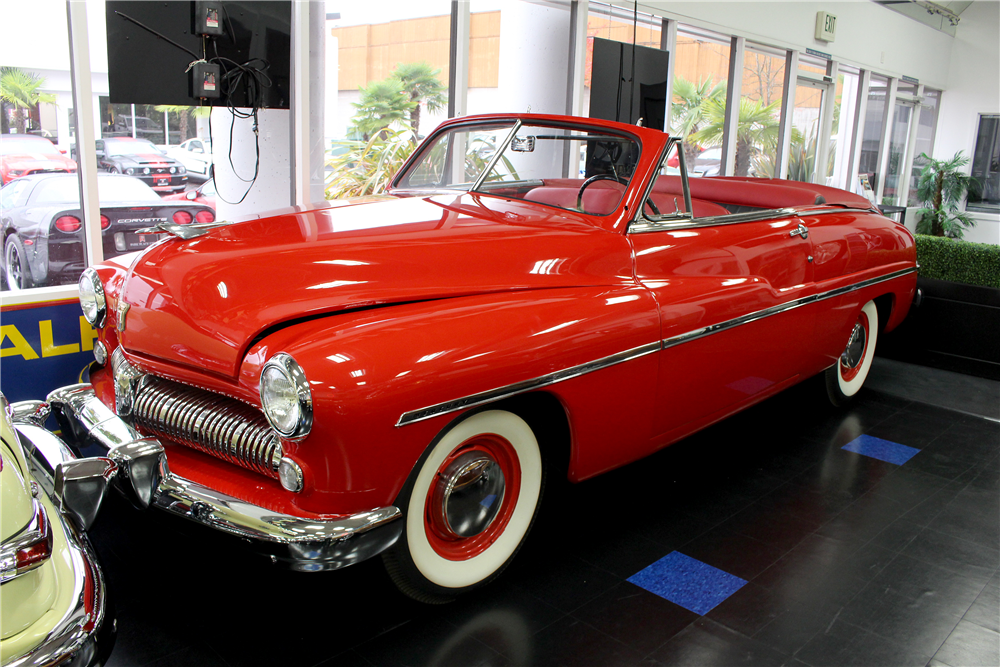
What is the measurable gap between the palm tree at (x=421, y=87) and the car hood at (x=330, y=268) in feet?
10.2

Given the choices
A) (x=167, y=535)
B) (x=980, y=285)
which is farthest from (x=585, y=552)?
(x=980, y=285)

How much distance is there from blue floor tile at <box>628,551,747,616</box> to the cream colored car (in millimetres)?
1527

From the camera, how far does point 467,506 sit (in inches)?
85.7

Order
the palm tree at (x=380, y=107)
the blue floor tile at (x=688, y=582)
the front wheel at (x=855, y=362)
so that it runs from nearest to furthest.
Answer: the blue floor tile at (x=688, y=582) → the front wheel at (x=855, y=362) → the palm tree at (x=380, y=107)

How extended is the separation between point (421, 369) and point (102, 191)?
2917mm

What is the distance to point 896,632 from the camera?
7.14 ft

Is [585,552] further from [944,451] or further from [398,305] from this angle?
[944,451]

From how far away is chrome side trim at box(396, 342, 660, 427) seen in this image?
1871 millimetres

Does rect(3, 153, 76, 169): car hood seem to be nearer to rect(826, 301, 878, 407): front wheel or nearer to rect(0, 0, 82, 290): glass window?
rect(0, 0, 82, 290): glass window

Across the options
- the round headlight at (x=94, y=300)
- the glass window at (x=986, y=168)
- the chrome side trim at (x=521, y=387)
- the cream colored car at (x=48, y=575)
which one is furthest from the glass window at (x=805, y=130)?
the cream colored car at (x=48, y=575)

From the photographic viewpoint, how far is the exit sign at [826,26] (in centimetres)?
891

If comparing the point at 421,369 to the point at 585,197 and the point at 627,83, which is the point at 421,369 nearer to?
the point at 585,197

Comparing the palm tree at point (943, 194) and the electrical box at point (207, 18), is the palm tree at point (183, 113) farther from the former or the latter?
the palm tree at point (943, 194)

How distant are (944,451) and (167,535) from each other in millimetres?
3361
